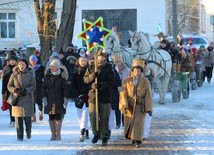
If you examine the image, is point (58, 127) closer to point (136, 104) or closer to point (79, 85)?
point (79, 85)

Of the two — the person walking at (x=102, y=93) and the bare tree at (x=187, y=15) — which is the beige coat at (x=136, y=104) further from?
the bare tree at (x=187, y=15)

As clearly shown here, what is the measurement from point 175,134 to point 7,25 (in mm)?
33111

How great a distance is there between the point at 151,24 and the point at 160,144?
1274 inches

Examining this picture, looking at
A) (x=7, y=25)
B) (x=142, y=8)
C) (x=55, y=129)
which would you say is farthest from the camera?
(x=7, y=25)

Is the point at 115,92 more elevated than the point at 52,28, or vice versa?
the point at 52,28

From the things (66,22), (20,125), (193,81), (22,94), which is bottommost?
(20,125)

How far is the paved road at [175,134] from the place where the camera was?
12188 mm

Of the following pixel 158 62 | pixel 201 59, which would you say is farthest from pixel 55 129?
pixel 201 59

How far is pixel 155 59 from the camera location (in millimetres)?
20656

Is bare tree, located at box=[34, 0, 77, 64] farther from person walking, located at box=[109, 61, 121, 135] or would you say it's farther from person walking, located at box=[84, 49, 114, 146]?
person walking, located at box=[84, 49, 114, 146]

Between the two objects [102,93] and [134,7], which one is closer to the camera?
[102,93]

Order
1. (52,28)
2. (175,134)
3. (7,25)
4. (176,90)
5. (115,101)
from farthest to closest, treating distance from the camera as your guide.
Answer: (7,25)
(52,28)
(176,90)
(115,101)
(175,134)

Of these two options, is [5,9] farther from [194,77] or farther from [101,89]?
[101,89]

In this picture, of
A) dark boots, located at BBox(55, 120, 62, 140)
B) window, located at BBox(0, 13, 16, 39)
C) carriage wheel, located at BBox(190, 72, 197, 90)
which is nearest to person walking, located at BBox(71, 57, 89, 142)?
dark boots, located at BBox(55, 120, 62, 140)
